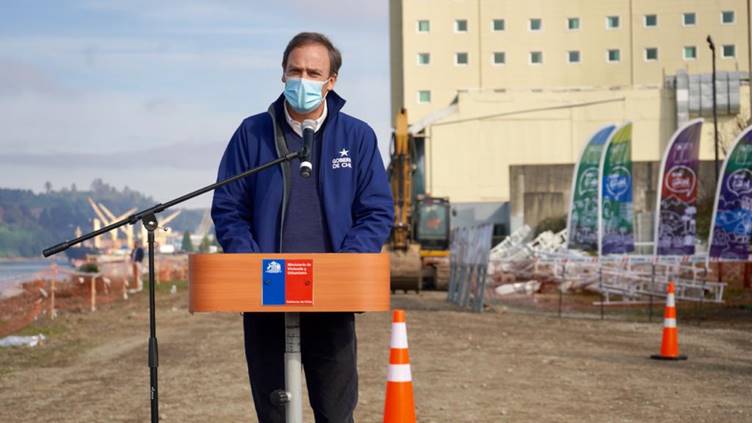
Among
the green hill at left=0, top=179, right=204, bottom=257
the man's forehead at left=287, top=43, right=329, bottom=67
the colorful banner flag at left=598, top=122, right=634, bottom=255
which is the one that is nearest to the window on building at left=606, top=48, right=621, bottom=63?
the green hill at left=0, top=179, right=204, bottom=257

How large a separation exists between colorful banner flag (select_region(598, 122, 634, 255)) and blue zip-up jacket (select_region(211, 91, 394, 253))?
24271 millimetres

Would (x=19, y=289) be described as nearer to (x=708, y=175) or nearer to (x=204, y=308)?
(x=204, y=308)

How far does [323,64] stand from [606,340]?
588 inches

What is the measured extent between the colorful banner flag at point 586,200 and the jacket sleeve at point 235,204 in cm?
2543

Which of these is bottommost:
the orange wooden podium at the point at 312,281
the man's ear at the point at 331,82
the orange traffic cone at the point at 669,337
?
the orange traffic cone at the point at 669,337

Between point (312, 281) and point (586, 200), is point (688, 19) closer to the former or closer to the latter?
point (586, 200)

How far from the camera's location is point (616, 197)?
3019 cm

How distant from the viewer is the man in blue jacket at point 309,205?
523 centimetres

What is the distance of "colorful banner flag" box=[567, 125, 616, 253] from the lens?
3059cm

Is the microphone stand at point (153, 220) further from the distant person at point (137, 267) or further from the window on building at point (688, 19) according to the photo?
the window on building at point (688, 19)

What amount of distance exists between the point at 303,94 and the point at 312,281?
0.83 metres

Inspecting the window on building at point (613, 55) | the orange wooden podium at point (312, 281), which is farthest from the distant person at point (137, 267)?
the window on building at point (613, 55)

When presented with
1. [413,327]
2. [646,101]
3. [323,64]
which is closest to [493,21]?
[646,101]

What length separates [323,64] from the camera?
529 cm
